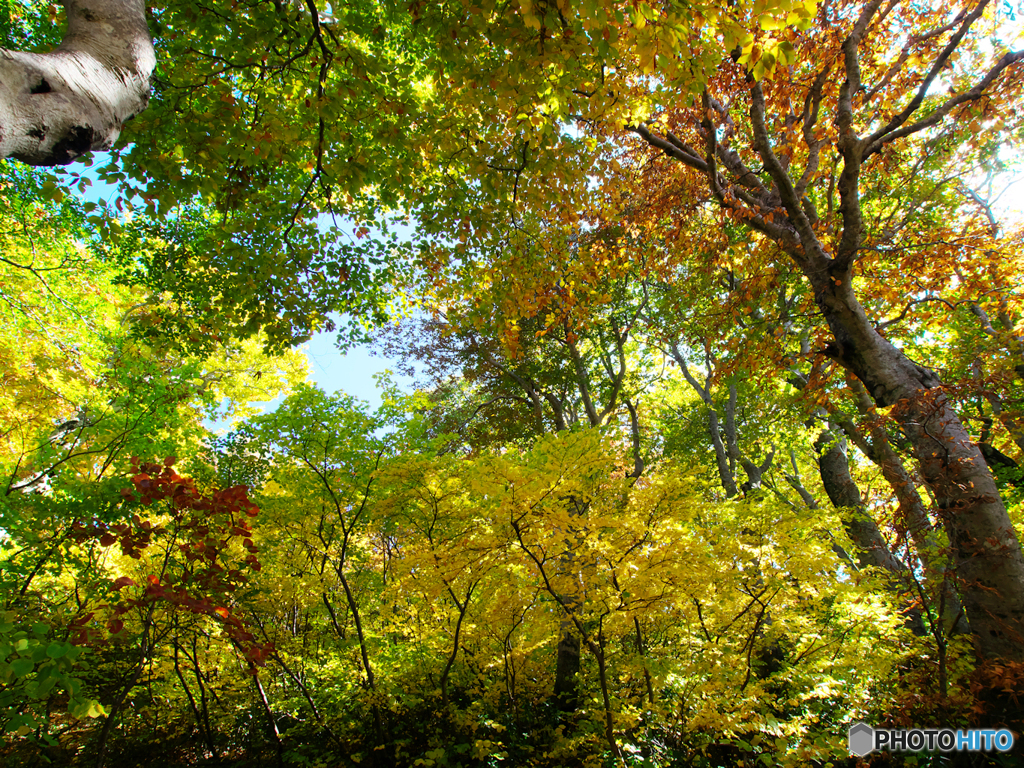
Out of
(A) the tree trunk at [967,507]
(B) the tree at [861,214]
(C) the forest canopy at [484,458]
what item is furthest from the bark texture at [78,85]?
(A) the tree trunk at [967,507]

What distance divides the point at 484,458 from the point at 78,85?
189 inches

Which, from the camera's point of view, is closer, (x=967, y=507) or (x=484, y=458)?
(x=967, y=507)

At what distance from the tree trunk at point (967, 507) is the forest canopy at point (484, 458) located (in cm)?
2

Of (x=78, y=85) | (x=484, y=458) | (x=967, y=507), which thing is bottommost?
(x=967, y=507)

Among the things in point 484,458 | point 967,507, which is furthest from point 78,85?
point 967,507

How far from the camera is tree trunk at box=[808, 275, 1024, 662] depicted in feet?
9.37

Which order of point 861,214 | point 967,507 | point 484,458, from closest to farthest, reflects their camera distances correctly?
point 967,507
point 861,214
point 484,458

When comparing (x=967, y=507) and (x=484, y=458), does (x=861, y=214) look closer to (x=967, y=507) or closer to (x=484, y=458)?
(x=967, y=507)

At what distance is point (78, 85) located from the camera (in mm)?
1326

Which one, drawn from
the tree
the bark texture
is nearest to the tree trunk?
the tree

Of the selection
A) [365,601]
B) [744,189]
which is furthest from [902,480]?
[365,601]

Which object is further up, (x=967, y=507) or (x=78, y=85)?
(x=78, y=85)

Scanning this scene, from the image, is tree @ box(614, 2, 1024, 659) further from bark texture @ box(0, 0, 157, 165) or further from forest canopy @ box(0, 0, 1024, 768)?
bark texture @ box(0, 0, 157, 165)

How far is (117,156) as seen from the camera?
3.14m
